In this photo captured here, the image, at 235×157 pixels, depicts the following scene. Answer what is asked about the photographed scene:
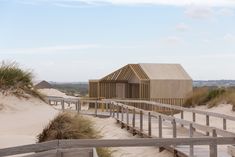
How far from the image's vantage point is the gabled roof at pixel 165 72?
34.0 meters

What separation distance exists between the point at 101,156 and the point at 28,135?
1966mm

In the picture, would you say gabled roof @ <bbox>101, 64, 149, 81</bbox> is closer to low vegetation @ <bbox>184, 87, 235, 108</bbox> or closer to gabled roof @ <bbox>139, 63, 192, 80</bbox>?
gabled roof @ <bbox>139, 63, 192, 80</bbox>

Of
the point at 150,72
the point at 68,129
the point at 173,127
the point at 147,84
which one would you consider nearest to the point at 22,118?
the point at 68,129

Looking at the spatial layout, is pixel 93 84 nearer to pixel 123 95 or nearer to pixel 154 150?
pixel 123 95

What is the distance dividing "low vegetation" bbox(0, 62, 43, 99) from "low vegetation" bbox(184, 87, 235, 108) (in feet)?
42.0

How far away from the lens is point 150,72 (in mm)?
34375

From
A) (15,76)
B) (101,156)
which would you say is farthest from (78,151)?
(15,76)

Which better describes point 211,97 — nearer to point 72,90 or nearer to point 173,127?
point 173,127

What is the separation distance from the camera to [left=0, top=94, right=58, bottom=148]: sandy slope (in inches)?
427

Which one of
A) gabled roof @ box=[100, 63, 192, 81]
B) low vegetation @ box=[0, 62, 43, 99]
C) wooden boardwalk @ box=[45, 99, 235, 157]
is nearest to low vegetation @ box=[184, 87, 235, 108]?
wooden boardwalk @ box=[45, 99, 235, 157]

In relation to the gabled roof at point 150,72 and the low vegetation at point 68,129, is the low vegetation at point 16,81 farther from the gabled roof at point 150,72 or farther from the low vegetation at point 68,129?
the gabled roof at point 150,72

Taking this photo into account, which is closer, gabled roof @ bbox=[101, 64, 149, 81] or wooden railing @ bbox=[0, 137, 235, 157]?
wooden railing @ bbox=[0, 137, 235, 157]

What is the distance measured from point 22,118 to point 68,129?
297cm

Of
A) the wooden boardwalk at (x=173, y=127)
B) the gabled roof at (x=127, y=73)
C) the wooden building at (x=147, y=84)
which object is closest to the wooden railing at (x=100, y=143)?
the wooden boardwalk at (x=173, y=127)
